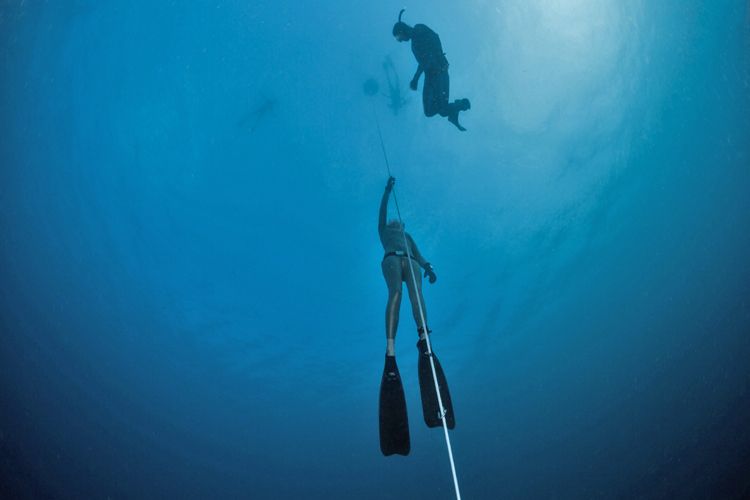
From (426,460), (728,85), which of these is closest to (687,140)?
(728,85)

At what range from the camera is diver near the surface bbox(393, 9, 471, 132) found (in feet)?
23.7

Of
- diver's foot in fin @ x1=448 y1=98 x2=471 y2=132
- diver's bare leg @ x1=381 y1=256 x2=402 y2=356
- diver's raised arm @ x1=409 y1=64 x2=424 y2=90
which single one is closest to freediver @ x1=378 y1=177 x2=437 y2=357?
diver's bare leg @ x1=381 y1=256 x2=402 y2=356

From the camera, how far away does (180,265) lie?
16125 mm

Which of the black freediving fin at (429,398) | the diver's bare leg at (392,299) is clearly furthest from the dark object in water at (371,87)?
the black freediving fin at (429,398)

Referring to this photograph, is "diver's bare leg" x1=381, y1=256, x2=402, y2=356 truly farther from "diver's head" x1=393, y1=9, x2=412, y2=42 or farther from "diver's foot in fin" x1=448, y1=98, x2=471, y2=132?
"diver's head" x1=393, y1=9, x2=412, y2=42

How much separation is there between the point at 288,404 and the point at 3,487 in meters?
15.7

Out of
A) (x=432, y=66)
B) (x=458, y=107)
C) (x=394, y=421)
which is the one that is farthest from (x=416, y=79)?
(x=394, y=421)

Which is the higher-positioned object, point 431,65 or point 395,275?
point 431,65

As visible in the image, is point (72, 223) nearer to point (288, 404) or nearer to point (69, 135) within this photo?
point (69, 135)

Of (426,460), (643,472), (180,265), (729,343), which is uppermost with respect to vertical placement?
(729,343)

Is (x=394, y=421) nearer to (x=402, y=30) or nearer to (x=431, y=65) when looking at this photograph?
(x=431, y=65)

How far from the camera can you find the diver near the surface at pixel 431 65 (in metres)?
7.21

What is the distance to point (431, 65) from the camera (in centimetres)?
735

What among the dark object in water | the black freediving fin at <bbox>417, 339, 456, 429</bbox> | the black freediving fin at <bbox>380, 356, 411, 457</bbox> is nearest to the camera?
the black freediving fin at <bbox>417, 339, 456, 429</bbox>
